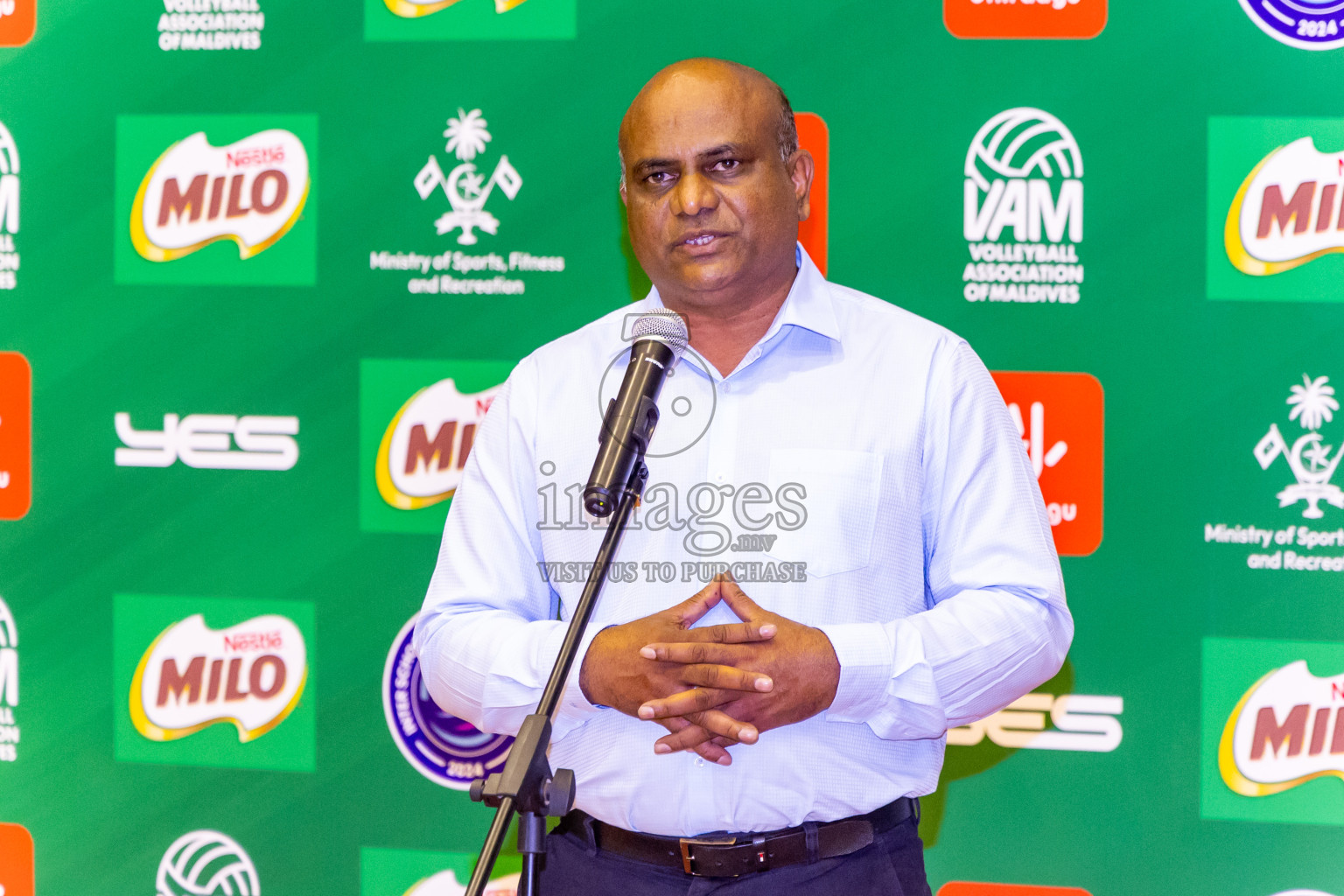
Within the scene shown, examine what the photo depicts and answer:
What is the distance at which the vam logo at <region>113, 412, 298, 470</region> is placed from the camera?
8.64ft

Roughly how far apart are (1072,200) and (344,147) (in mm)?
1554

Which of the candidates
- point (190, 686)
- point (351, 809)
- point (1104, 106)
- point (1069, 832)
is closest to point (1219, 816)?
point (1069, 832)

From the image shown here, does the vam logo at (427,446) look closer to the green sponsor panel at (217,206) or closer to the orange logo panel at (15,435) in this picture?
the green sponsor panel at (217,206)

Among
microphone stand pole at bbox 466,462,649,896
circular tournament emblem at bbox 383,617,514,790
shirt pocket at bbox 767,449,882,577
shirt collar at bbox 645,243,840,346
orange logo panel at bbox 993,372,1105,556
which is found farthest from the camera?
circular tournament emblem at bbox 383,617,514,790

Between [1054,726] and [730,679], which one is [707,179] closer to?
[730,679]

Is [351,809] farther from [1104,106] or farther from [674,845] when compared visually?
[1104,106]

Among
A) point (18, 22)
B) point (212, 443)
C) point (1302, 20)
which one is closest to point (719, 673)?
point (212, 443)

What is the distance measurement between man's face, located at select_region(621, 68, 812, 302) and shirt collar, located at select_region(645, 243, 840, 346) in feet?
0.25

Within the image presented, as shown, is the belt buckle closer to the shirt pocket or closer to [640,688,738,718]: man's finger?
[640,688,738,718]: man's finger

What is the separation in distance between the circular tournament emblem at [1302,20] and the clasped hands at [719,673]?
1.64 m

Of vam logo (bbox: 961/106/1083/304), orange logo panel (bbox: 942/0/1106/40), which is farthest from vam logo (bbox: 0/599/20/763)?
orange logo panel (bbox: 942/0/1106/40)

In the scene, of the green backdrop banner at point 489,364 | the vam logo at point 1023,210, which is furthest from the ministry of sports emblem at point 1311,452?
the vam logo at point 1023,210

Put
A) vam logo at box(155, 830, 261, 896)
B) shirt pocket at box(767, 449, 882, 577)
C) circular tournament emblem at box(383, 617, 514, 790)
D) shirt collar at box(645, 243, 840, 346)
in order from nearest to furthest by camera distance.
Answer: shirt pocket at box(767, 449, 882, 577) < shirt collar at box(645, 243, 840, 346) < circular tournament emblem at box(383, 617, 514, 790) < vam logo at box(155, 830, 261, 896)

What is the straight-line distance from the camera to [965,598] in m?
1.58
